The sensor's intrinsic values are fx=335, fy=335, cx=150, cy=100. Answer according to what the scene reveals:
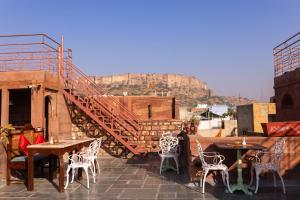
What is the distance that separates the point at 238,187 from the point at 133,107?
9.45 meters

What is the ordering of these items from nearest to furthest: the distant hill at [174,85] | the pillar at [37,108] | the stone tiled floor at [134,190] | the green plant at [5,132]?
the stone tiled floor at [134,190] → the green plant at [5,132] → the pillar at [37,108] → the distant hill at [174,85]

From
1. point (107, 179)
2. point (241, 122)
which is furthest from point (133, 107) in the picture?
point (241, 122)

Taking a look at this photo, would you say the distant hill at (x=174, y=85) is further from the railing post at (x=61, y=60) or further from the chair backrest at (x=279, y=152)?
the chair backrest at (x=279, y=152)

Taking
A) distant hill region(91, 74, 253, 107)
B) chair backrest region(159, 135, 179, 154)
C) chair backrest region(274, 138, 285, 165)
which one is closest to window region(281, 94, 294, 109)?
chair backrest region(159, 135, 179, 154)

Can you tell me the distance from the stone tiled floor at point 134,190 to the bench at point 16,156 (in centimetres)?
36

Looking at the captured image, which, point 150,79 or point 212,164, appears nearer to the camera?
point 212,164

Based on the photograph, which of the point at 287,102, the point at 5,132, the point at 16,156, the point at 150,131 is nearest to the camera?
the point at 5,132

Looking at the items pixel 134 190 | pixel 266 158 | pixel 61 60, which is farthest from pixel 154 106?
pixel 134 190

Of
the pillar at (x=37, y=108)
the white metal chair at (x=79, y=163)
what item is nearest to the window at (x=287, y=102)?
the white metal chair at (x=79, y=163)

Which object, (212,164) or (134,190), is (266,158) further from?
(134,190)

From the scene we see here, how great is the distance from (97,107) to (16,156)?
4.11 m

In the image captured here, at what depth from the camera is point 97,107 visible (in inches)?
452

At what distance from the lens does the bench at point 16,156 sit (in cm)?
701

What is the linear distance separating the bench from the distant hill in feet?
220
